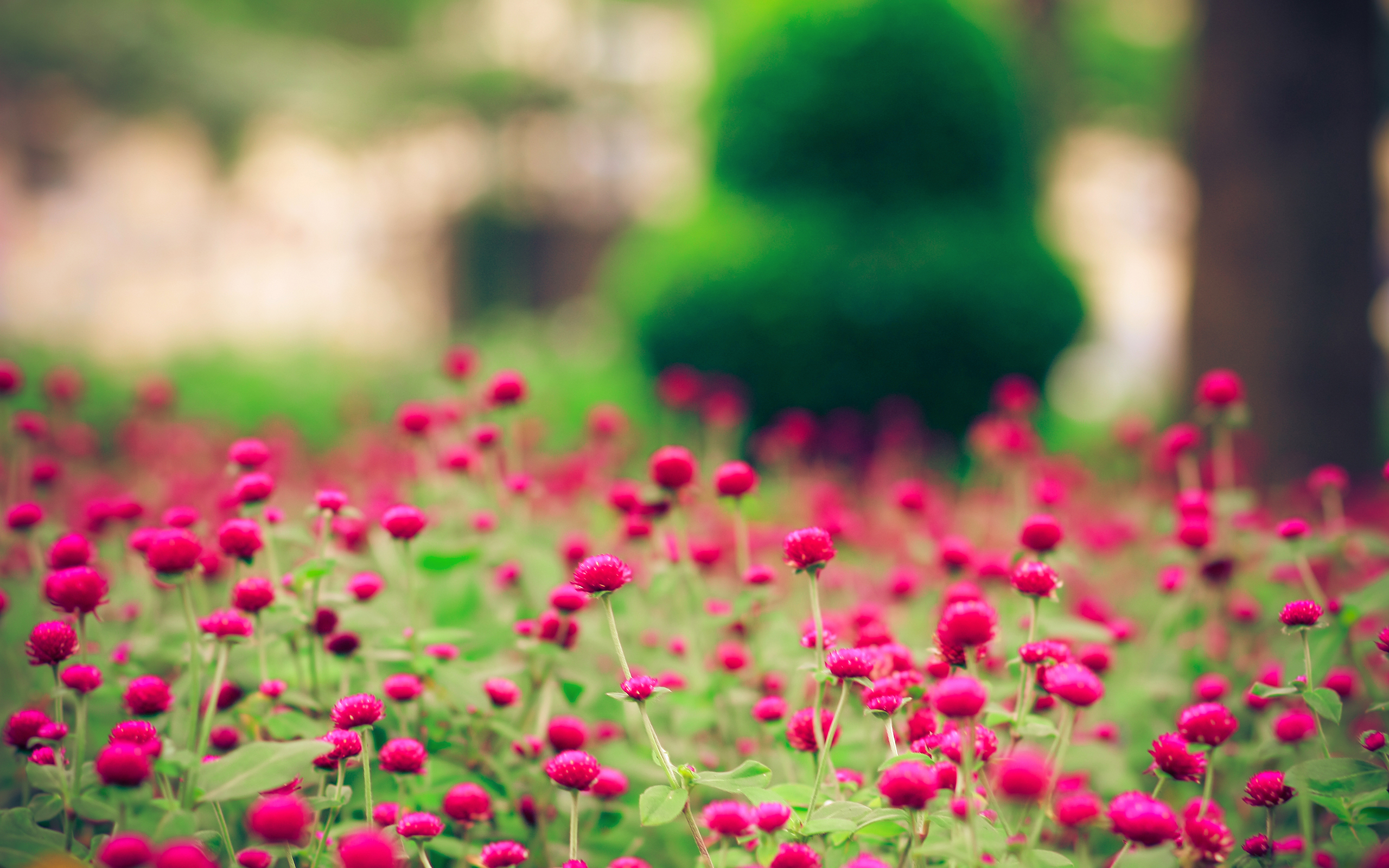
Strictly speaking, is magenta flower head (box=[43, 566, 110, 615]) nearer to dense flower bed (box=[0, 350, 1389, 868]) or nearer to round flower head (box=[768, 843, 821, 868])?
dense flower bed (box=[0, 350, 1389, 868])

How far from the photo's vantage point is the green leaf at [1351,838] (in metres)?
1.16

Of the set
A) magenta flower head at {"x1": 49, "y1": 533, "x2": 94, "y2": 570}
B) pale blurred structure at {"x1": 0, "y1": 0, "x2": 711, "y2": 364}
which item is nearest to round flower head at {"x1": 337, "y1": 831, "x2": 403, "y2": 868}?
magenta flower head at {"x1": 49, "y1": 533, "x2": 94, "y2": 570}

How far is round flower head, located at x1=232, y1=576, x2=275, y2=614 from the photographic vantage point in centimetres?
126

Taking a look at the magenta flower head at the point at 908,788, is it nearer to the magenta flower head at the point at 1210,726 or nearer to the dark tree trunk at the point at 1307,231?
the magenta flower head at the point at 1210,726

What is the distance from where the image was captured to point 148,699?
1152 mm

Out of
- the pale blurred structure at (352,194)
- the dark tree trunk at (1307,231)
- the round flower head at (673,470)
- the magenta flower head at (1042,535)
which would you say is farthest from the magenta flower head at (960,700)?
the pale blurred structure at (352,194)

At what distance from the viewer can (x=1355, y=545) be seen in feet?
6.61

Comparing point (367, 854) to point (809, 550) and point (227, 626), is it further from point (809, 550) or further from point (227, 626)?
point (809, 550)

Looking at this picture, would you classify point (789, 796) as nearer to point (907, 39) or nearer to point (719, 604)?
point (719, 604)

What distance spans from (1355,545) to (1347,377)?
10.9 feet

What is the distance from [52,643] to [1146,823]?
4.43ft

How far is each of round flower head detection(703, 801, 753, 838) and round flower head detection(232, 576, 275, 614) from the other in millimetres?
691

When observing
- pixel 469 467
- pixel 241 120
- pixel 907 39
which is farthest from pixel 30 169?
pixel 469 467

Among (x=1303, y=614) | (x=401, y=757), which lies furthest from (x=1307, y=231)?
(x=401, y=757)
